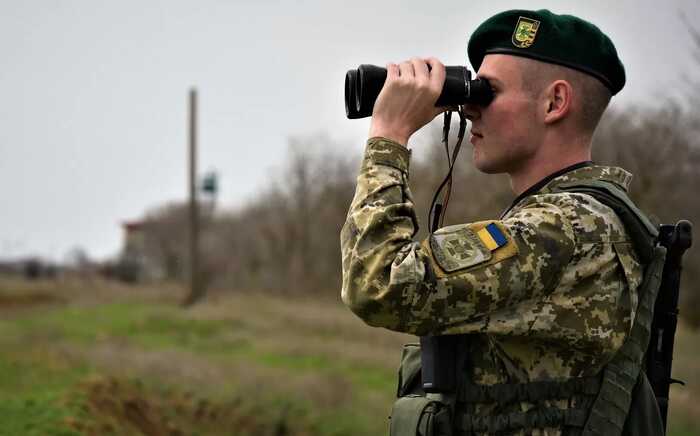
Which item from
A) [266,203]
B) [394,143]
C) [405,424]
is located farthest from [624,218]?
[266,203]

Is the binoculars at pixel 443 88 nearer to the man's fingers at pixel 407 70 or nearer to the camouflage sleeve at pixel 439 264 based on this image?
the man's fingers at pixel 407 70

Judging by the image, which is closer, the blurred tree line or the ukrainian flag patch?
the ukrainian flag patch

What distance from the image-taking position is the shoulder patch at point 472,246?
1811 millimetres

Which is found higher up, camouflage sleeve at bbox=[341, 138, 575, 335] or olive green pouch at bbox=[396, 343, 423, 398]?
camouflage sleeve at bbox=[341, 138, 575, 335]

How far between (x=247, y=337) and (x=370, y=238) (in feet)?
48.3

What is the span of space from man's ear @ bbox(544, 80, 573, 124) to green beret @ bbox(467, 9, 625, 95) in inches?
2.1

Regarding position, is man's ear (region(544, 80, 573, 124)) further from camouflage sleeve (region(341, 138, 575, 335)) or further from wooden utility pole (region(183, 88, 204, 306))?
wooden utility pole (region(183, 88, 204, 306))

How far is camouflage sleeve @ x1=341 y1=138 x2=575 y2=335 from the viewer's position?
1786mm

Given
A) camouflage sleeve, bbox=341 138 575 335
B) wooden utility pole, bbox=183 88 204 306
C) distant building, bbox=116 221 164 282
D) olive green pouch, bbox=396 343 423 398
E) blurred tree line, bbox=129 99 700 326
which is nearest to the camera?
camouflage sleeve, bbox=341 138 575 335

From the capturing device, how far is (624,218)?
198 cm

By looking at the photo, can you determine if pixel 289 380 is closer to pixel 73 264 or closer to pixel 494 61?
pixel 494 61

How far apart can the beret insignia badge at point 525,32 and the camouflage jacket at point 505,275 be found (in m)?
0.37

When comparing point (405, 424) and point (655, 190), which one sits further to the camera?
point (655, 190)

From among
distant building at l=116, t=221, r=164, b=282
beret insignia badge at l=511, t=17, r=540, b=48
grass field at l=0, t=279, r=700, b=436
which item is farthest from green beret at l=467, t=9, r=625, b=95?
distant building at l=116, t=221, r=164, b=282
